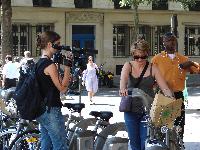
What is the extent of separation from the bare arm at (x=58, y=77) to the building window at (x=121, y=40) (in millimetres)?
31358

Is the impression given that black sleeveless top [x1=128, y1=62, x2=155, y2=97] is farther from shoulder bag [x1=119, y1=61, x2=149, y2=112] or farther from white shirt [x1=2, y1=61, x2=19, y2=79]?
white shirt [x1=2, y1=61, x2=19, y2=79]

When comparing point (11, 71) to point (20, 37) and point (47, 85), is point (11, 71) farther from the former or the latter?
point (20, 37)

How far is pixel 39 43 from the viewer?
6129mm

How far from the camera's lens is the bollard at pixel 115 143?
20.5 ft

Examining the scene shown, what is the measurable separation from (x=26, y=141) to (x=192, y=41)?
112ft

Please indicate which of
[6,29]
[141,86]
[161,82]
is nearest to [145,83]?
[141,86]

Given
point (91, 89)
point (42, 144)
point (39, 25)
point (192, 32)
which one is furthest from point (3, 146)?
point (192, 32)

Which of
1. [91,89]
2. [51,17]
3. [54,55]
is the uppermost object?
[51,17]

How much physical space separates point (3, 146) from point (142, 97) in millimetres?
2730

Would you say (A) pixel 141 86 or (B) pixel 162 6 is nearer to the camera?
(A) pixel 141 86

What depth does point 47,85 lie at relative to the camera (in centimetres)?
607

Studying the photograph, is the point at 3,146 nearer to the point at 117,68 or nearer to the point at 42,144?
the point at 42,144

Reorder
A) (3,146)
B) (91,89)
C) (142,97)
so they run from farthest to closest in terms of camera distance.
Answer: (91,89)
(3,146)
(142,97)

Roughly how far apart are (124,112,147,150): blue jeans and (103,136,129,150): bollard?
106 mm
